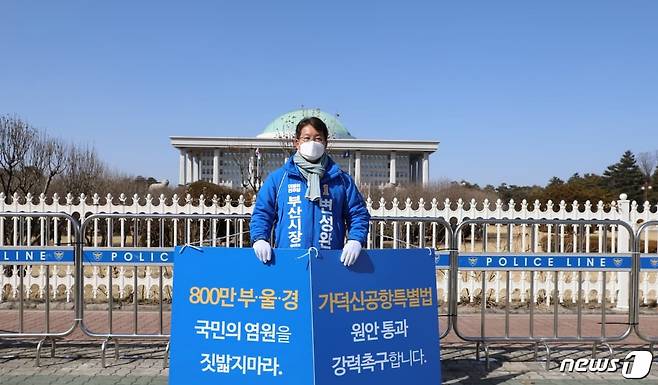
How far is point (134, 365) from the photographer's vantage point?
5.20 m

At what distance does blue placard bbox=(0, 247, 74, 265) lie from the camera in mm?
5375

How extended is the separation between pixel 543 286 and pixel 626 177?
63087 millimetres

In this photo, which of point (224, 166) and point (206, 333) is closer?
point (206, 333)

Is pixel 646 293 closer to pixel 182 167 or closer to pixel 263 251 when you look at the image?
pixel 263 251

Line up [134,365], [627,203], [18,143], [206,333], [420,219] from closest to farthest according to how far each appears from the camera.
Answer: [206,333] < [134,365] < [420,219] < [627,203] < [18,143]

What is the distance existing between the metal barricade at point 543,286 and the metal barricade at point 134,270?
2.60 m

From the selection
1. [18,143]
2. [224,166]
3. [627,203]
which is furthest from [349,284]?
[224,166]

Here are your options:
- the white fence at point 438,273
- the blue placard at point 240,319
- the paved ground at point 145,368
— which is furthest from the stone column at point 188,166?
the blue placard at point 240,319

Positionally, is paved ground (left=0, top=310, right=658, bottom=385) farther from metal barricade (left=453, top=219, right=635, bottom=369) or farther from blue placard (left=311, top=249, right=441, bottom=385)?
blue placard (left=311, top=249, right=441, bottom=385)

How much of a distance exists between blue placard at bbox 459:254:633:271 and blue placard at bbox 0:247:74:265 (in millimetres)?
3795

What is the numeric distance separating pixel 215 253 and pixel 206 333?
0.52 m

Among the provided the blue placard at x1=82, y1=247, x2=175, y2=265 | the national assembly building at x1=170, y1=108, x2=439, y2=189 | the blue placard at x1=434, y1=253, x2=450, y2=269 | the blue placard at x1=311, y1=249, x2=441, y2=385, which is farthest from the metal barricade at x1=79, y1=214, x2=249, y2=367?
the national assembly building at x1=170, y1=108, x2=439, y2=189

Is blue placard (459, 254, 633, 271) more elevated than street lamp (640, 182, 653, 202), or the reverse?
street lamp (640, 182, 653, 202)

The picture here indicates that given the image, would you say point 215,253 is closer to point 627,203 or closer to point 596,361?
point 596,361
